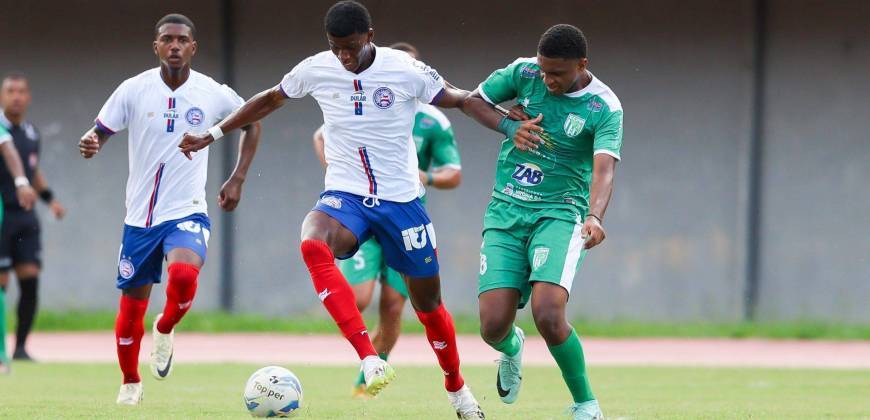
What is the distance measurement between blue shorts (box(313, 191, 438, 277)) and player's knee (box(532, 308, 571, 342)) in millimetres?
810

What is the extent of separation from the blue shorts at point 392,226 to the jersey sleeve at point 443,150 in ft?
8.92

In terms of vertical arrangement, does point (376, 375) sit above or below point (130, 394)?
above

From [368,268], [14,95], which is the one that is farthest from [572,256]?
[14,95]

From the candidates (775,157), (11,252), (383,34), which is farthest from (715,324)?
(11,252)

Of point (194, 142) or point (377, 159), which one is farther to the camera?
point (194, 142)

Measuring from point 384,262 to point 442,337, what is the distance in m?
2.62

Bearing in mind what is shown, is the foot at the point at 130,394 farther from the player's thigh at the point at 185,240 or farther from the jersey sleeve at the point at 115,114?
the jersey sleeve at the point at 115,114

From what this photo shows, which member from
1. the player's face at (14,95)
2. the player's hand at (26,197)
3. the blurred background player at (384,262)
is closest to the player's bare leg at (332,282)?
the blurred background player at (384,262)

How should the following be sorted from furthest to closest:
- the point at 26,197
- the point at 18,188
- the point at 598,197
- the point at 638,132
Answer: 1. the point at 638,132
2. the point at 18,188
3. the point at 26,197
4. the point at 598,197

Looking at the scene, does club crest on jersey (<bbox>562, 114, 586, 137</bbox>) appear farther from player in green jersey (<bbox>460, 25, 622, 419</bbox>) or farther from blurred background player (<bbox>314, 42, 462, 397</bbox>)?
blurred background player (<bbox>314, 42, 462, 397</bbox>)

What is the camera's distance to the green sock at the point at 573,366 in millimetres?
7504

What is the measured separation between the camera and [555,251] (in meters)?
7.55

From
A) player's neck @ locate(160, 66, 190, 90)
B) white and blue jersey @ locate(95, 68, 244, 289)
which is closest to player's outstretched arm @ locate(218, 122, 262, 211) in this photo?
white and blue jersey @ locate(95, 68, 244, 289)

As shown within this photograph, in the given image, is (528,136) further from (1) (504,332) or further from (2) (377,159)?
(1) (504,332)
